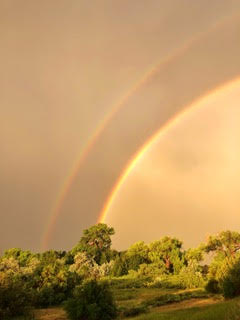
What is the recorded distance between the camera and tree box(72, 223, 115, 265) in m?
86.9

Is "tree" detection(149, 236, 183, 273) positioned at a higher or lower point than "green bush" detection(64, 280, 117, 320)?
higher

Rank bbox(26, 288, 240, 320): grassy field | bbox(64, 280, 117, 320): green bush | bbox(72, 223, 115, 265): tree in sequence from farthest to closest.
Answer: bbox(72, 223, 115, 265): tree
bbox(64, 280, 117, 320): green bush
bbox(26, 288, 240, 320): grassy field

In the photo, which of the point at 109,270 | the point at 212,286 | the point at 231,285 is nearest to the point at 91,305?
the point at 231,285

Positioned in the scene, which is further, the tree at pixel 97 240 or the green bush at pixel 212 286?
the tree at pixel 97 240

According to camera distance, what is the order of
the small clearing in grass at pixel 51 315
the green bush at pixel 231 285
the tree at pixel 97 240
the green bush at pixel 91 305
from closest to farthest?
the green bush at pixel 91 305
the green bush at pixel 231 285
the small clearing in grass at pixel 51 315
the tree at pixel 97 240

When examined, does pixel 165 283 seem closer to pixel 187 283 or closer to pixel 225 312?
pixel 187 283

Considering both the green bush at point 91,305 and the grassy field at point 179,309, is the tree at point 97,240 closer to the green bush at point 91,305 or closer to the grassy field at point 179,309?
the grassy field at point 179,309

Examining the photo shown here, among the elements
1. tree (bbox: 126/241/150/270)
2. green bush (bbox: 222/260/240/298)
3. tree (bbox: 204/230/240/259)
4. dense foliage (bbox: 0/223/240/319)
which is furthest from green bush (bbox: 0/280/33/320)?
tree (bbox: 204/230/240/259)

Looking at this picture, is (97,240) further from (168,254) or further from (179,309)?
(179,309)

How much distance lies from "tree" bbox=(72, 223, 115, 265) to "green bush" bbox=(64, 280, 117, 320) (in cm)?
6730

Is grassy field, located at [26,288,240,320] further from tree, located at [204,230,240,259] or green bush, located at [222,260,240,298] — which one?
tree, located at [204,230,240,259]

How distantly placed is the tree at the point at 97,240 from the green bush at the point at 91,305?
221ft

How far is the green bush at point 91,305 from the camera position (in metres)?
17.8

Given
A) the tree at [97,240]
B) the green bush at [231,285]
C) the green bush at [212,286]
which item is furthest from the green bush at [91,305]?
the tree at [97,240]
